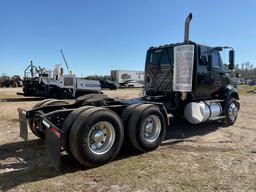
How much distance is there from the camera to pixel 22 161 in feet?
17.5

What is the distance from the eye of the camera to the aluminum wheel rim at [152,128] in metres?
6.08

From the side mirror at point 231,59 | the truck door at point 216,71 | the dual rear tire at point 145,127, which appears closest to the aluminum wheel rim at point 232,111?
the truck door at point 216,71

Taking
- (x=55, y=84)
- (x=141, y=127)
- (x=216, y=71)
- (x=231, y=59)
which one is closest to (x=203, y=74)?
(x=216, y=71)

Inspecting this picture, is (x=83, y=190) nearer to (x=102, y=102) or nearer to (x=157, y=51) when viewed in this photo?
(x=102, y=102)

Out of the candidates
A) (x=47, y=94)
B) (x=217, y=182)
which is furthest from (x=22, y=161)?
(x=47, y=94)

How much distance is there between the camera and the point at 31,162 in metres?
5.27

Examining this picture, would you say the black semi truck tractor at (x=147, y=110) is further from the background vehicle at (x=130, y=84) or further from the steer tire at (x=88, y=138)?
the background vehicle at (x=130, y=84)

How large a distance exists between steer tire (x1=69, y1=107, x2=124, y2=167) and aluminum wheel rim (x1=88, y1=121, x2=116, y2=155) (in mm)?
38

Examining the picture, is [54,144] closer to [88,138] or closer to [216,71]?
[88,138]

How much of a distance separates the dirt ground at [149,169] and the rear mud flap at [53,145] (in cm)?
19

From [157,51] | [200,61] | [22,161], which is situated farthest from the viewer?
[157,51]

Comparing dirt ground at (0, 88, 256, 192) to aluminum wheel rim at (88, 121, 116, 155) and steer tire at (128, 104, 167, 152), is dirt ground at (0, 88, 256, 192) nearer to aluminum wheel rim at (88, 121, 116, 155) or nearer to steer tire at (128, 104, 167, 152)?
steer tire at (128, 104, 167, 152)

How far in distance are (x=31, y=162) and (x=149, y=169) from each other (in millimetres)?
2236

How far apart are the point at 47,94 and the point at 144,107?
15460mm
